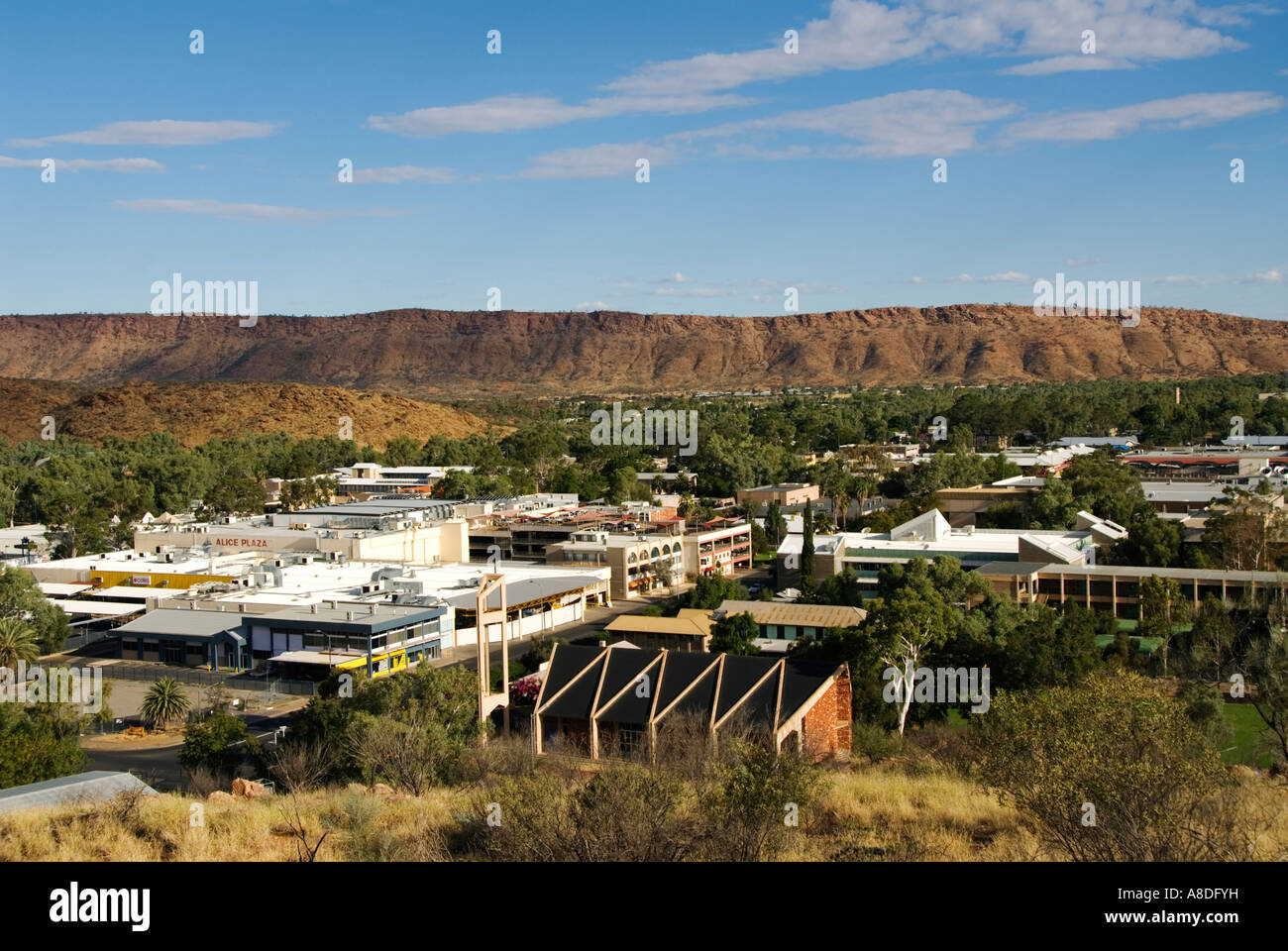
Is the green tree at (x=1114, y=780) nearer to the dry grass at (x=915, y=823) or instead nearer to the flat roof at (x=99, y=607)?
the dry grass at (x=915, y=823)

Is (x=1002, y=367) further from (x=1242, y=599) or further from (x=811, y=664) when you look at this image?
(x=811, y=664)

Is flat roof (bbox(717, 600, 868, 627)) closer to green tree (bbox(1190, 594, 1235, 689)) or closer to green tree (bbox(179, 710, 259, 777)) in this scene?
green tree (bbox(1190, 594, 1235, 689))

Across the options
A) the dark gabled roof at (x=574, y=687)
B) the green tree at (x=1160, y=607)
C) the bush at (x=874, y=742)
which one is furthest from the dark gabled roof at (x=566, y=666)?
the green tree at (x=1160, y=607)

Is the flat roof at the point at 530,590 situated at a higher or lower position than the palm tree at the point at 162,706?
higher

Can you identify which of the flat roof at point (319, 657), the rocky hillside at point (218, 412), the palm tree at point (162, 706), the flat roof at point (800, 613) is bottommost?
the palm tree at point (162, 706)

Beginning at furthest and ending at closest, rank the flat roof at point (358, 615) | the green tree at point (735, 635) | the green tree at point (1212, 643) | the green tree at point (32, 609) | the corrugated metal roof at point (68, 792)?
the green tree at point (32, 609) → the flat roof at point (358, 615) → the green tree at point (735, 635) → the green tree at point (1212, 643) → the corrugated metal roof at point (68, 792)

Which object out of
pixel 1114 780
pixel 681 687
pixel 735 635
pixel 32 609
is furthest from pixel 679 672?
pixel 32 609

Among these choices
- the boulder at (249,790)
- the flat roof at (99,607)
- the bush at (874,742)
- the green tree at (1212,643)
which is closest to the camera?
the boulder at (249,790)
